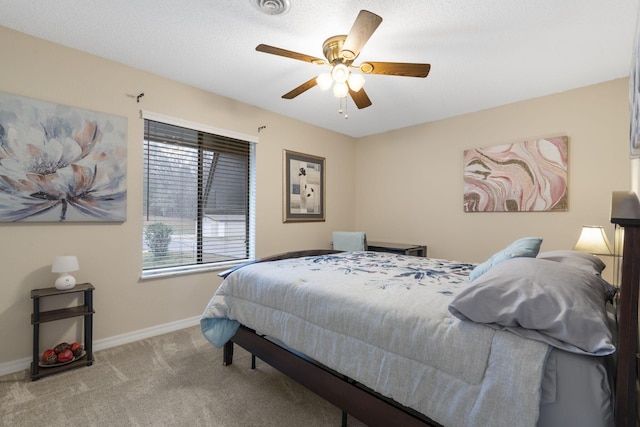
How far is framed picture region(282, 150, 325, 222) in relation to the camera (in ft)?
13.6

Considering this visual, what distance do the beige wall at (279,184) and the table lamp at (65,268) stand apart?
8.5 inches

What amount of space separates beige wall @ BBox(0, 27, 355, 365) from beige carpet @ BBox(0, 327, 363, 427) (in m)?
0.43

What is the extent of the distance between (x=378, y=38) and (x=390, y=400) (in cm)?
237

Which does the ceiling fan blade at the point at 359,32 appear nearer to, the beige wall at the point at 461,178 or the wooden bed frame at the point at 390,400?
the wooden bed frame at the point at 390,400

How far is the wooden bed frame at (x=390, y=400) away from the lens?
90 cm

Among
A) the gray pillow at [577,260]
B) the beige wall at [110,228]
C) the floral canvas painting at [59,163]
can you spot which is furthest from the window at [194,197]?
the gray pillow at [577,260]

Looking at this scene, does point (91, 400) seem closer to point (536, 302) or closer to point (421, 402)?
point (421, 402)

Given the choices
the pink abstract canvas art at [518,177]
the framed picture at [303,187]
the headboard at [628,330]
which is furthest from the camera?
the framed picture at [303,187]

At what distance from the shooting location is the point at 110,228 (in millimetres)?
2715

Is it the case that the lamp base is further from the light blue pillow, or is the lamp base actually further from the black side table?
the light blue pillow

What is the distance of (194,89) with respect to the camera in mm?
3225

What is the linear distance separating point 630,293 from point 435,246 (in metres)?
3.29

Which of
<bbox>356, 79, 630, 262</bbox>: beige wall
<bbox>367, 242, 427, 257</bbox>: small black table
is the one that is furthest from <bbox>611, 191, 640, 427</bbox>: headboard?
<bbox>367, 242, 427, 257</bbox>: small black table

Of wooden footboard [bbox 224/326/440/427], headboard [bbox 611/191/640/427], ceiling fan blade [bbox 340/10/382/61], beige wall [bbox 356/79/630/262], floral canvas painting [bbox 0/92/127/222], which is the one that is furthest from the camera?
beige wall [bbox 356/79/630/262]
